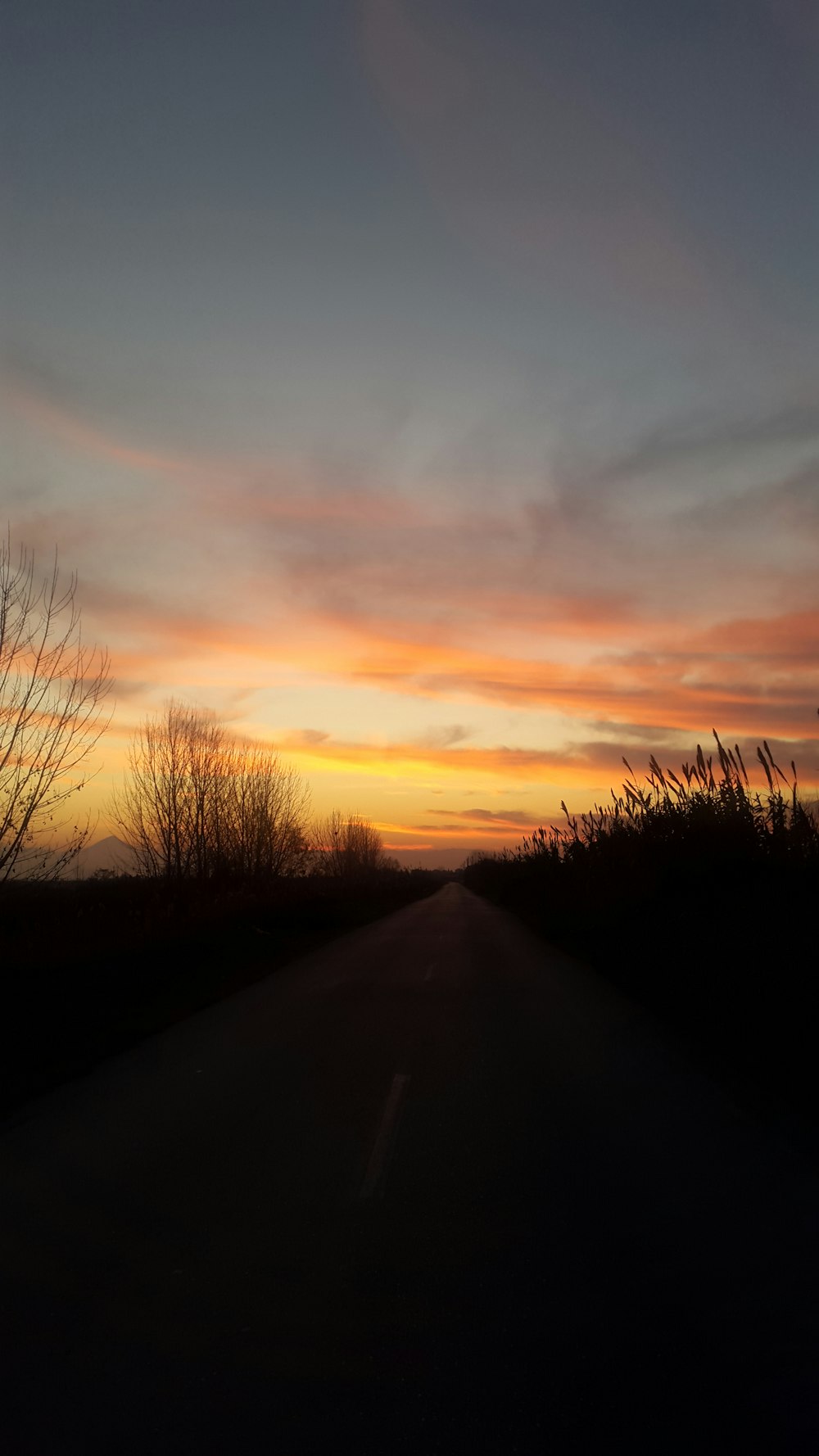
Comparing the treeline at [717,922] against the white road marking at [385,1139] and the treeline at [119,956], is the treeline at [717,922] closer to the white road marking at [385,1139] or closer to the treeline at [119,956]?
the white road marking at [385,1139]

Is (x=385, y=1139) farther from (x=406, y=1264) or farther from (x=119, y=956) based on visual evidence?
(x=119, y=956)

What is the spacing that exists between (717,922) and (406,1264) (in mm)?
11371

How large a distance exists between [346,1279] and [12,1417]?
5.51 feet

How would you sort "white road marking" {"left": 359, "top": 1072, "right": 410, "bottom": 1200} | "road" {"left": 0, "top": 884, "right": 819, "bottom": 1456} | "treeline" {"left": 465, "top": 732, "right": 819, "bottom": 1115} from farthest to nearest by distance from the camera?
"treeline" {"left": 465, "top": 732, "right": 819, "bottom": 1115} < "white road marking" {"left": 359, "top": 1072, "right": 410, "bottom": 1200} < "road" {"left": 0, "top": 884, "right": 819, "bottom": 1456}

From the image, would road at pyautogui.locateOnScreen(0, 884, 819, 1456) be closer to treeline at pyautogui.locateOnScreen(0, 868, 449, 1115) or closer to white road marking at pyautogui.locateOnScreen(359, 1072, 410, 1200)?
white road marking at pyautogui.locateOnScreen(359, 1072, 410, 1200)

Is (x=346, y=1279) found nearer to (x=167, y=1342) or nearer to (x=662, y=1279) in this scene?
(x=167, y=1342)

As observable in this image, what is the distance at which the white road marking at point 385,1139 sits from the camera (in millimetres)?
5941

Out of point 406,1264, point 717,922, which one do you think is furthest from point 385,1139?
point 717,922

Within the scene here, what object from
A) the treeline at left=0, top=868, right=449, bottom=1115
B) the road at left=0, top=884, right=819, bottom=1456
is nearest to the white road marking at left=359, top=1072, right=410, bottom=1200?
the road at left=0, top=884, right=819, bottom=1456

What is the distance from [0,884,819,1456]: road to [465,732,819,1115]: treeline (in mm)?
1591

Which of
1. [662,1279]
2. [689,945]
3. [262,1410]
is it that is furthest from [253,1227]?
[689,945]

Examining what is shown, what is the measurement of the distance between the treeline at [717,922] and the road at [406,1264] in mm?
1591

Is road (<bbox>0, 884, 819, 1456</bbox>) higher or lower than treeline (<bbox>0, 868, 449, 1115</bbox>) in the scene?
lower

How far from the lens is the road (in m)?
3.46
